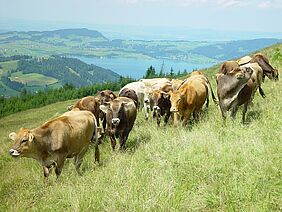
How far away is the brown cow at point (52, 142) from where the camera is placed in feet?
30.7

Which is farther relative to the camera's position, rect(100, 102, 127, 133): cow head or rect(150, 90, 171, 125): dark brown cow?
rect(150, 90, 171, 125): dark brown cow

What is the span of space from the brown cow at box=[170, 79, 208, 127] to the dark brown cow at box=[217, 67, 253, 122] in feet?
5.52

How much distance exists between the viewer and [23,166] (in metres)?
13.6

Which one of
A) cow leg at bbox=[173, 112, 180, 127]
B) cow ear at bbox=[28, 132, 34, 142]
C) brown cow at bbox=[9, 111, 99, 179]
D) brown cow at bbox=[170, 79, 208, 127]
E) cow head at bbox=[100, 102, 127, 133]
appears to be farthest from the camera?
cow leg at bbox=[173, 112, 180, 127]

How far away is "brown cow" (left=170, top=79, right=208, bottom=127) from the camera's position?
40.7 feet

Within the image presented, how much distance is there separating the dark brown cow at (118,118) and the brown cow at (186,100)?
159cm

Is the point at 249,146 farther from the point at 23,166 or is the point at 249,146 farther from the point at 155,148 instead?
the point at 23,166

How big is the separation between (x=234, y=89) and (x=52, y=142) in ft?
17.9

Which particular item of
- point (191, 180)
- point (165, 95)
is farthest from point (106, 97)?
point (191, 180)

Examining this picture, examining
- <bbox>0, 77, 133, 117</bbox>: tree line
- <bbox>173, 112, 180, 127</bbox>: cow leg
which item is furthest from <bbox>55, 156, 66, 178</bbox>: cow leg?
<bbox>0, 77, 133, 117</bbox>: tree line

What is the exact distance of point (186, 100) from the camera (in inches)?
508

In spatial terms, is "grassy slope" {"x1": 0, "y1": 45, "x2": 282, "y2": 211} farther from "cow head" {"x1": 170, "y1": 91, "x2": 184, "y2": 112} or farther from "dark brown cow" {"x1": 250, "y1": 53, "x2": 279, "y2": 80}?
"dark brown cow" {"x1": 250, "y1": 53, "x2": 279, "y2": 80}

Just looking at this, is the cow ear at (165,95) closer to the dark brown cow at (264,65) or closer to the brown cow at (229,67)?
the brown cow at (229,67)

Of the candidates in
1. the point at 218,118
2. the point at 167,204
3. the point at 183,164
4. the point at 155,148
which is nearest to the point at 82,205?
the point at 167,204
